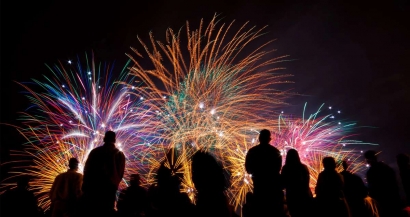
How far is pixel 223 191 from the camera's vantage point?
446cm

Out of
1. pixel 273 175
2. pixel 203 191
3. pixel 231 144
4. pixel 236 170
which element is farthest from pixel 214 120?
Result: pixel 203 191

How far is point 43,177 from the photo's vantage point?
52.2 ft

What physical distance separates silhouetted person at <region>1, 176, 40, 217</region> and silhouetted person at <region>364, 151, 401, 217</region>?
285 inches

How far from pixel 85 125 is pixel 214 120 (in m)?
6.70

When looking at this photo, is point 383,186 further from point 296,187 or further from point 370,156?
point 296,187

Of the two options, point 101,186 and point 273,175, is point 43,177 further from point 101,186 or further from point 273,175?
point 273,175

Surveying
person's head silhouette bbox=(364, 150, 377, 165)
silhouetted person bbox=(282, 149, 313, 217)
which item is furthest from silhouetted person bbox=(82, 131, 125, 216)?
person's head silhouette bbox=(364, 150, 377, 165)

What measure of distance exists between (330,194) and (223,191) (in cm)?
268

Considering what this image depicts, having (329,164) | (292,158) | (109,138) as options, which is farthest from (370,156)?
(109,138)

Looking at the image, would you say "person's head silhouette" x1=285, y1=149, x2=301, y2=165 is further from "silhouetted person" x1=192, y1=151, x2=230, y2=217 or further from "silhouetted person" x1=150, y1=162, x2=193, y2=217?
"silhouetted person" x1=150, y1=162, x2=193, y2=217

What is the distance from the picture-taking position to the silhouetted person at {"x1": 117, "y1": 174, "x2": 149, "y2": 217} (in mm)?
6285

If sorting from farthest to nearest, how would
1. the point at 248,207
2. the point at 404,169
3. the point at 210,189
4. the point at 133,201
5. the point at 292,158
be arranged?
the point at 404,169
the point at 133,201
the point at 292,158
the point at 248,207
the point at 210,189

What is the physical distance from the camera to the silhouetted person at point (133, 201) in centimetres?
629

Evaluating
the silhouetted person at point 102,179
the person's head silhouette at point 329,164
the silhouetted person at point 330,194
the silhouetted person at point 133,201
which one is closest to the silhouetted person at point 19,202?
the silhouetted person at point 102,179
